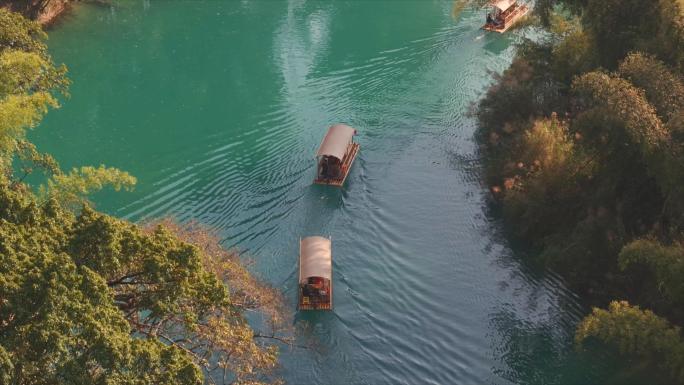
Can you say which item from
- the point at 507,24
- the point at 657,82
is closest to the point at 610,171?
the point at 657,82

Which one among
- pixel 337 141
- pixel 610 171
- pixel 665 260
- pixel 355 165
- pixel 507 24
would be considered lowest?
pixel 355 165

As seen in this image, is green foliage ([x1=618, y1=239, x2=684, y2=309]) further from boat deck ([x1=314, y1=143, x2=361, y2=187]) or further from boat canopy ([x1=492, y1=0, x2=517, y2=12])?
boat canopy ([x1=492, y1=0, x2=517, y2=12])

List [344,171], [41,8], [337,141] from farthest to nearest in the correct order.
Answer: [41,8] → [337,141] → [344,171]

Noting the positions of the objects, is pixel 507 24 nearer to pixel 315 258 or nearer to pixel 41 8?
pixel 315 258

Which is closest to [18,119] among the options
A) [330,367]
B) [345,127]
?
[330,367]

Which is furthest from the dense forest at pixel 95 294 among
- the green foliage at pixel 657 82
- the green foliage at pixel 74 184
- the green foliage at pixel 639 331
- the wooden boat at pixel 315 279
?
the green foliage at pixel 657 82

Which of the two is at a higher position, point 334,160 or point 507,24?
point 507,24

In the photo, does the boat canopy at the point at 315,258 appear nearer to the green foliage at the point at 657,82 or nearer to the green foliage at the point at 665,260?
the green foliage at the point at 665,260
